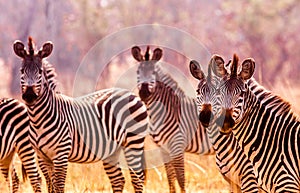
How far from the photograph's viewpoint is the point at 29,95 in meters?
6.83

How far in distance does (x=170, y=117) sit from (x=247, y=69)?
358cm

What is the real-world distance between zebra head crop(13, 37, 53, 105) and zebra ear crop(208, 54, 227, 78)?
6.62 feet

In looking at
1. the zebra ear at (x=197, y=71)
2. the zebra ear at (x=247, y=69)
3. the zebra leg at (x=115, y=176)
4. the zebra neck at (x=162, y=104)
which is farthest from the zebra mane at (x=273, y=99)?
the zebra neck at (x=162, y=104)

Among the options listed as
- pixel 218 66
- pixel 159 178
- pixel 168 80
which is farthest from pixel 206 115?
pixel 159 178

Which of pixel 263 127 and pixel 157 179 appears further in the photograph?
pixel 157 179

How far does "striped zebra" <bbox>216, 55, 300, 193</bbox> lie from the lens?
5645 mm

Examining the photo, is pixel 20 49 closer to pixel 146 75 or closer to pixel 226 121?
pixel 146 75

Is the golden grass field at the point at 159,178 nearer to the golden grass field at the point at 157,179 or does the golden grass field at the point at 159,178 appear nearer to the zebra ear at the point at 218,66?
the golden grass field at the point at 157,179

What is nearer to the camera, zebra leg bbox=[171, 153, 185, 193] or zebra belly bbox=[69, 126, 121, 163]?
zebra belly bbox=[69, 126, 121, 163]

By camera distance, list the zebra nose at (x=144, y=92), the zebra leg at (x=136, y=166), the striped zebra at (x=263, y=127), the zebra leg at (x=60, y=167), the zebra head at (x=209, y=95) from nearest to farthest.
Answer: the striped zebra at (x=263, y=127)
the zebra head at (x=209, y=95)
the zebra leg at (x=60, y=167)
the zebra leg at (x=136, y=166)
the zebra nose at (x=144, y=92)

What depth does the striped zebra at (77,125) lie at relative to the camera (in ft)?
23.4

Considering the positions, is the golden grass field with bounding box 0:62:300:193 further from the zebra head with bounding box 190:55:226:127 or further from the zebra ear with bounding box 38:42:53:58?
the zebra head with bounding box 190:55:226:127

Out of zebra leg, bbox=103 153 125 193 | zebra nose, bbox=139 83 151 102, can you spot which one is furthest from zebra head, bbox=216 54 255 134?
zebra nose, bbox=139 83 151 102

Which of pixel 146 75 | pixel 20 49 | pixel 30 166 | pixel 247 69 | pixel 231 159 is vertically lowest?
pixel 231 159
